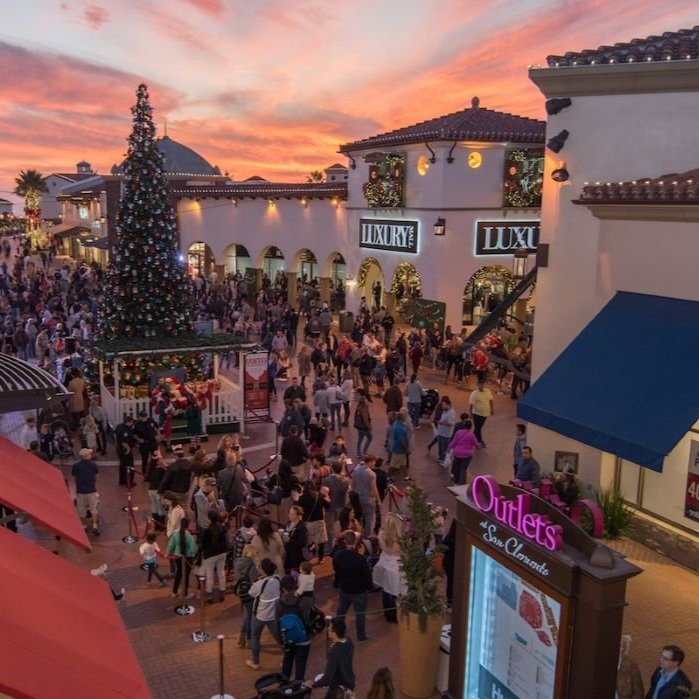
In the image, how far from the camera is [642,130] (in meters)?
12.3

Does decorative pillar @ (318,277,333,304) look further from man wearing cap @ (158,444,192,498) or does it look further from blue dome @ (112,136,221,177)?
man wearing cap @ (158,444,192,498)

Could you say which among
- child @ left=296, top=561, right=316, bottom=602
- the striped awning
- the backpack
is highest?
the striped awning

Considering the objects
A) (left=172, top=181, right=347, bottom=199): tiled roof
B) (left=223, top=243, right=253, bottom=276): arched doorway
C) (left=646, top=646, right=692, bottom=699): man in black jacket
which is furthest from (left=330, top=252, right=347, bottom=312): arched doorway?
(left=646, top=646, right=692, bottom=699): man in black jacket

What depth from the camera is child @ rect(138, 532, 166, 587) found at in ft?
33.0

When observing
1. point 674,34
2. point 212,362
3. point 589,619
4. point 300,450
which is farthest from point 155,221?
point 589,619

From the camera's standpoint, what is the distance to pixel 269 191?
36.2 m

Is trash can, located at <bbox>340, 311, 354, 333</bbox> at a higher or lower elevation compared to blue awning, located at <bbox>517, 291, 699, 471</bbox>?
lower

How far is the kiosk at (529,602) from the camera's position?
6088 mm

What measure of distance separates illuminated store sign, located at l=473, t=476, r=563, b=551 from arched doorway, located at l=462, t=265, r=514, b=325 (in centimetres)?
2367

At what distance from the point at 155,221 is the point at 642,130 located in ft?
39.9

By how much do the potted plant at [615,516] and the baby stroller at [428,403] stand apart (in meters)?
6.96

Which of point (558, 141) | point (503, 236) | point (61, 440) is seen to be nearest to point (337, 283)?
point (503, 236)

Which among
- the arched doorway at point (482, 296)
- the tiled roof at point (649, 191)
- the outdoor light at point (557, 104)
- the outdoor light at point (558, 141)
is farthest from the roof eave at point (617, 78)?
the arched doorway at point (482, 296)

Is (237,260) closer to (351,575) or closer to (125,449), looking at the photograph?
(125,449)
